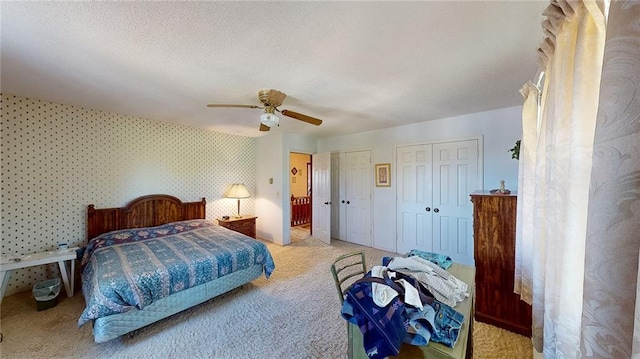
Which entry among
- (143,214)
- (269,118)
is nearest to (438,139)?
(269,118)

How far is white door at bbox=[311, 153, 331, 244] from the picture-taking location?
500 centimetres

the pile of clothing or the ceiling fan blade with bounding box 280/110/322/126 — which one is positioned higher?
the ceiling fan blade with bounding box 280/110/322/126

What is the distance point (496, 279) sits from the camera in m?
2.15

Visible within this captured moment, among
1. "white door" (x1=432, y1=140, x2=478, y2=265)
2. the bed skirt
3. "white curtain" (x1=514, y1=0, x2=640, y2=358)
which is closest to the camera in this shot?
"white curtain" (x1=514, y1=0, x2=640, y2=358)

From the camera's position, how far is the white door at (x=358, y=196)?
4684 millimetres

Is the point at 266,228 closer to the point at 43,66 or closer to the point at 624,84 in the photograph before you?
the point at 43,66

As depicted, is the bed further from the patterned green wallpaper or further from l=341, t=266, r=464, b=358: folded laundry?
l=341, t=266, r=464, b=358: folded laundry

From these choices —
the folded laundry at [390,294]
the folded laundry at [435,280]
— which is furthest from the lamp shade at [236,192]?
the folded laundry at [390,294]

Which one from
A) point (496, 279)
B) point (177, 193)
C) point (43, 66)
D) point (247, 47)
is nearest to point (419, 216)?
point (496, 279)

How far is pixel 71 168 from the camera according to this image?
10.0 feet

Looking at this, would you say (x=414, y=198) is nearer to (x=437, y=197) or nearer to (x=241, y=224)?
(x=437, y=197)

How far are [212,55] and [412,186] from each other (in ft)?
11.5

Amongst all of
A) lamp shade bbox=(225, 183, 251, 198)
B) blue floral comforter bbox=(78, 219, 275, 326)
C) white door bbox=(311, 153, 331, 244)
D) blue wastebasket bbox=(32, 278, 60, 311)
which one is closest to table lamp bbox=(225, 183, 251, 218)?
lamp shade bbox=(225, 183, 251, 198)

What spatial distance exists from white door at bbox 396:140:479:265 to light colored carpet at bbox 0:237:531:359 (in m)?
1.61
